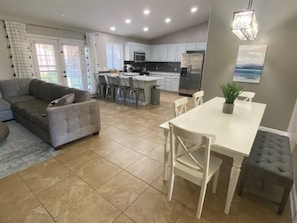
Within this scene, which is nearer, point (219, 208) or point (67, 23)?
point (219, 208)

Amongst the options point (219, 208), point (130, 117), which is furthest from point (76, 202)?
point (130, 117)

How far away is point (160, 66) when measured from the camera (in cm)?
871

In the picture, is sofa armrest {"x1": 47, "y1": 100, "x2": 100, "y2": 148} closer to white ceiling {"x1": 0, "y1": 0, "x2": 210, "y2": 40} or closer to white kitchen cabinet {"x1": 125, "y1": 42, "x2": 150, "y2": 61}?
white ceiling {"x1": 0, "y1": 0, "x2": 210, "y2": 40}

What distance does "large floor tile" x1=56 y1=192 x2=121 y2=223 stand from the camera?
60.5 inches

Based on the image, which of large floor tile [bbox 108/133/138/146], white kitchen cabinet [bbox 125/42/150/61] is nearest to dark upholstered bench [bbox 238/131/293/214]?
large floor tile [bbox 108/133/138/146]

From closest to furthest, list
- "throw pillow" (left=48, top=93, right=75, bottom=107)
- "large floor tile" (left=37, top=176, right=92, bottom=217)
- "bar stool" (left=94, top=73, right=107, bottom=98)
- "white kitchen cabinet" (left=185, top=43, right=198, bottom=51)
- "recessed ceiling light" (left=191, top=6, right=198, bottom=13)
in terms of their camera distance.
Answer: "large floor tile" (left=37, top=176, right=92, bottom=217) < "throw pillow" (left=48, top=93, right=75, bottom=107) < "recessed ceiling light" (left=191, top=6, right=198, bottom=13) < "bar stool" (left=94, top=73, right=107, bottom=98) < "white kitchen cabinet" (left=185, top=43, right=198, bottom=51)

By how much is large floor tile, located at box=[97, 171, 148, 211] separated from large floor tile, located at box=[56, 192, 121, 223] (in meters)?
0.07

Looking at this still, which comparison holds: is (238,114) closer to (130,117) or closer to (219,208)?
(219,208)

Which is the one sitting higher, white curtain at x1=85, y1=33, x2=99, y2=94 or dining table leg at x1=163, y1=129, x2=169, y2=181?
white curtain at x1=85, y1=33, x2=99, y2=94

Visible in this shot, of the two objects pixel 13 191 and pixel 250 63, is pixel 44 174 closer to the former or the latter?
pixel 13 191

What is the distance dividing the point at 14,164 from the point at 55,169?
626 millimetres

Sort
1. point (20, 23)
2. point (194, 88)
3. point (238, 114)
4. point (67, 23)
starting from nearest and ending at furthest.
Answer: point (238, 114)
point (20, 23)
point (67, 23)
point (194, 88)

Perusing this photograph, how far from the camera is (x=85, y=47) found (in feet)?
19.8

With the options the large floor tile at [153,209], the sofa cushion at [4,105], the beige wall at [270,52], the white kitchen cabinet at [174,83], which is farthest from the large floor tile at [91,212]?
the white kitchen cabinet at [174,83]
